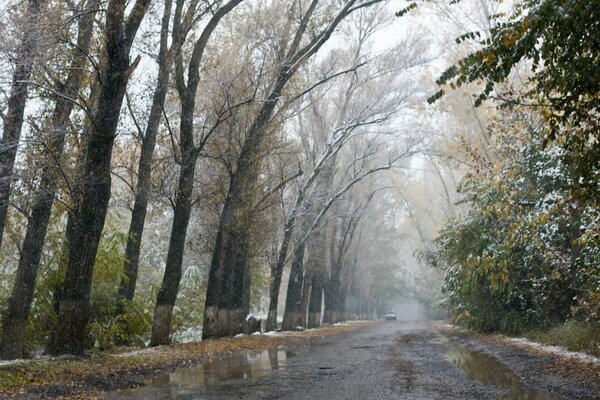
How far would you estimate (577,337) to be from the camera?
1389 centimetres

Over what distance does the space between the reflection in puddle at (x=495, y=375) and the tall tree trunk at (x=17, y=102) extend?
8943mm

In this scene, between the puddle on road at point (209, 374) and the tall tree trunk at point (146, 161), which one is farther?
the tall tree trunk at point (146, 161)

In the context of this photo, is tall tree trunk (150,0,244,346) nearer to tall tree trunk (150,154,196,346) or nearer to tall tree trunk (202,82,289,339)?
tall tree trunk (150,154,196,346)

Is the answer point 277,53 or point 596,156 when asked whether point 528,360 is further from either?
point 277,53

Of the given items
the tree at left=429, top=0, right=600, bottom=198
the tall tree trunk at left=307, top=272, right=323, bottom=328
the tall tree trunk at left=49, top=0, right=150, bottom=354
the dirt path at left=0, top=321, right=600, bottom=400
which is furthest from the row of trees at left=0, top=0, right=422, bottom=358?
the tree at left=429, top=0, right=600, bottom=198

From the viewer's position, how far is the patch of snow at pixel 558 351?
11.7m

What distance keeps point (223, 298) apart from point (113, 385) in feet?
34.9

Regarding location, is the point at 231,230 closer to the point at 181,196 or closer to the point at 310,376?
the point at 181,196

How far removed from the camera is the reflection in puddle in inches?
318

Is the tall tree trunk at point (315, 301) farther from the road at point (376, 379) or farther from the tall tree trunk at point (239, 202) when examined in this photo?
the road at point (376, 379)

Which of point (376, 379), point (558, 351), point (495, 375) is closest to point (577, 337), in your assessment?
point (558, 351)

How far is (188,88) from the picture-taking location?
1627 cm

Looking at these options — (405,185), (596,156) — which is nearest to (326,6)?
(596,156)

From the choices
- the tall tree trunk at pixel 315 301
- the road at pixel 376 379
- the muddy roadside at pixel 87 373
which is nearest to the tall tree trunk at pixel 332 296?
the tall tree trunk at pixel 315 301
